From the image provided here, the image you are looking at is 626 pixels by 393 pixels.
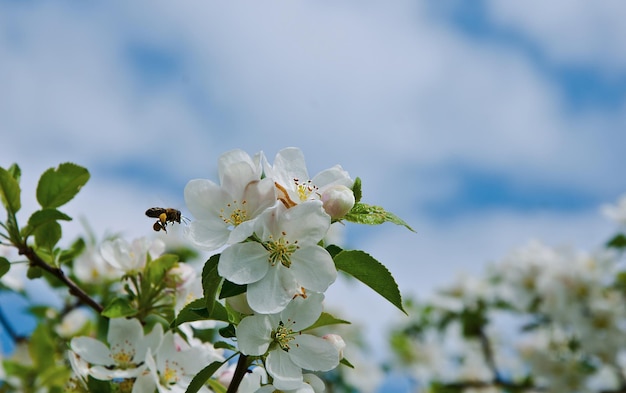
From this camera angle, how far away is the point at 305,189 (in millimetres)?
1332

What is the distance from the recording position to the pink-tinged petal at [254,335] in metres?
1.21

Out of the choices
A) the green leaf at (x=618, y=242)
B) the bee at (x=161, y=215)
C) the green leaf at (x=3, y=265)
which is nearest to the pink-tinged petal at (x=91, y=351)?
the green leaf at (x=3, y=265)

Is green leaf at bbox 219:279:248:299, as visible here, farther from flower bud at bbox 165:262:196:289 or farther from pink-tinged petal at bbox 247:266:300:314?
Answer: flower bud at bbox 165:262:196:289

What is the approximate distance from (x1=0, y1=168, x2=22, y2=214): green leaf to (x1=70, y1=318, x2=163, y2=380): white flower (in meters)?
0.39

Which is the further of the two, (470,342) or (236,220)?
(470,342)

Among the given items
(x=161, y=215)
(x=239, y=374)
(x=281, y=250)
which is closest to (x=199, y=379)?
(x=239, y=374)

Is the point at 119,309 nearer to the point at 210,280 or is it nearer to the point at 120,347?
the point at 120,347

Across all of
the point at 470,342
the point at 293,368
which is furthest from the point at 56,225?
the point at 470,342

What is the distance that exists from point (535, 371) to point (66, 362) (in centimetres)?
314

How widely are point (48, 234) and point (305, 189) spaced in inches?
29.8

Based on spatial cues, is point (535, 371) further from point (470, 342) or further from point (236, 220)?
point (236, 220)

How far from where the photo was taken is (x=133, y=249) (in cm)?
180

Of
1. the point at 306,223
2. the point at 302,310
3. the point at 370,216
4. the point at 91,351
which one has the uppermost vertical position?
the point at 370,216

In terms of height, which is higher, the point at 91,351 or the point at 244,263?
the point at 244,263
